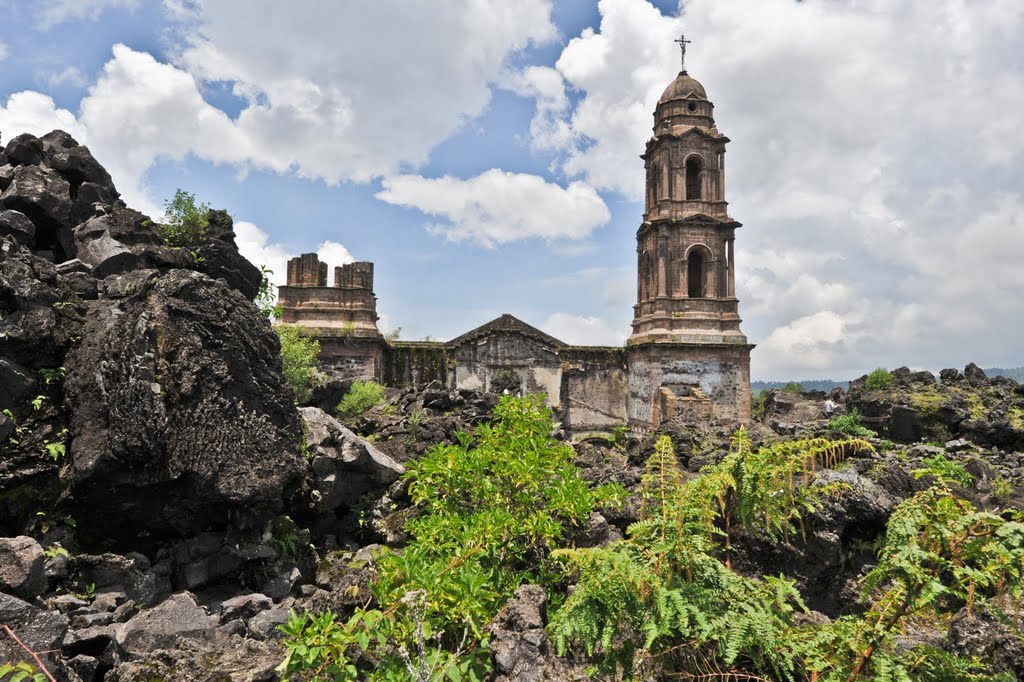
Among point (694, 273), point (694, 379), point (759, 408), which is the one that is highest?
point (694, 273)

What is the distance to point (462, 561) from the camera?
3.98 meters

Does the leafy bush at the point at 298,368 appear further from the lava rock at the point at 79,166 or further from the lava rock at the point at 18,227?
the lava rock at the point at 18,227

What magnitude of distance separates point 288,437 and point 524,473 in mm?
3759

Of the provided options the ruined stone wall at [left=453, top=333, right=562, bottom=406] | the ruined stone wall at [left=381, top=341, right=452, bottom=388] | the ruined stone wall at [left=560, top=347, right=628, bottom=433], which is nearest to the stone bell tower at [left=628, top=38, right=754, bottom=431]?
the ruined stone wall at [left=560, top=347, right=628, bottom=433]

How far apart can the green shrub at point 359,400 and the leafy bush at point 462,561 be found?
31.1ft

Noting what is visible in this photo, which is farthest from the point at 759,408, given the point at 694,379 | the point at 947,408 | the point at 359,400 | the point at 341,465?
the point at 341,465

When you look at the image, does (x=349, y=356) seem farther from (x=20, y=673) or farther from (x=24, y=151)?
(x=20, y=673)

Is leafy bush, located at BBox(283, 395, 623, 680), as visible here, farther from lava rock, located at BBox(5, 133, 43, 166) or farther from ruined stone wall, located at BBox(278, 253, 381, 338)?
ruined stone wall, located at BBox(278, 253, 381, 338)

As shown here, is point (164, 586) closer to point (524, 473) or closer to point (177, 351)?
point (177, 351)

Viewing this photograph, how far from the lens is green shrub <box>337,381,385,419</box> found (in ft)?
50.5

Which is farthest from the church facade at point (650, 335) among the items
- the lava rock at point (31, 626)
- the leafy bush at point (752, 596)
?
the leafy bush at point (752, 596)

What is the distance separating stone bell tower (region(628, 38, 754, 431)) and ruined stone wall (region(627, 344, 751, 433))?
0.13 feet

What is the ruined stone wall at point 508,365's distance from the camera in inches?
953

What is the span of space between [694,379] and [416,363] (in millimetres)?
11334
